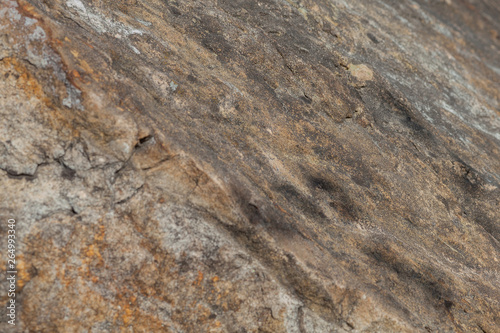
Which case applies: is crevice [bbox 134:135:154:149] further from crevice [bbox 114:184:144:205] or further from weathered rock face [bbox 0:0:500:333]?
crevice [bbox 114:184:144:205]

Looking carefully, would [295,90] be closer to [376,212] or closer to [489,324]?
[376,212]

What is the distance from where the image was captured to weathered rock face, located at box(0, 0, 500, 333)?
4.82 meters

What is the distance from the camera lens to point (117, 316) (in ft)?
15.8

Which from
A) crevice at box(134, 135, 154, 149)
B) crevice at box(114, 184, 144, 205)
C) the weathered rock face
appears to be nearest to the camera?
the weathered rock face

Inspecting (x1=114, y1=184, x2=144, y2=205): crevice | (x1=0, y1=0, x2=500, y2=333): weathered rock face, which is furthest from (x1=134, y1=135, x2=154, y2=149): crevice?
(x1=114, y1=184, x2=144, y2=205): crevice

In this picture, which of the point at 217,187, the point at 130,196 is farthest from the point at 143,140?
the point at 217,187

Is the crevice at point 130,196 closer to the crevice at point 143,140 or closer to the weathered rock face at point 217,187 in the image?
the weathered rock face at point 217,187

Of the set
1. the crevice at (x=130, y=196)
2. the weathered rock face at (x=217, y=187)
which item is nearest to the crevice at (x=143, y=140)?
the weathered rock face at (x=217, y=187)

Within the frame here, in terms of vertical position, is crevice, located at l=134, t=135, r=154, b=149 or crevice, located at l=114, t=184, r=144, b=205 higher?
crevice, located at l=134, t=135, r=154, b=149

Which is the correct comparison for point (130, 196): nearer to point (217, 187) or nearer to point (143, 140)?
point (143, 140)

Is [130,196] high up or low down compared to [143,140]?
down

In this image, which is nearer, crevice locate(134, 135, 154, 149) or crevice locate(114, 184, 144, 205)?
crevice locate(114, 184, 144, 205)

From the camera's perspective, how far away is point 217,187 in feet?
17.1

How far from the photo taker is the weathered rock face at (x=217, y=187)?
4.82m
